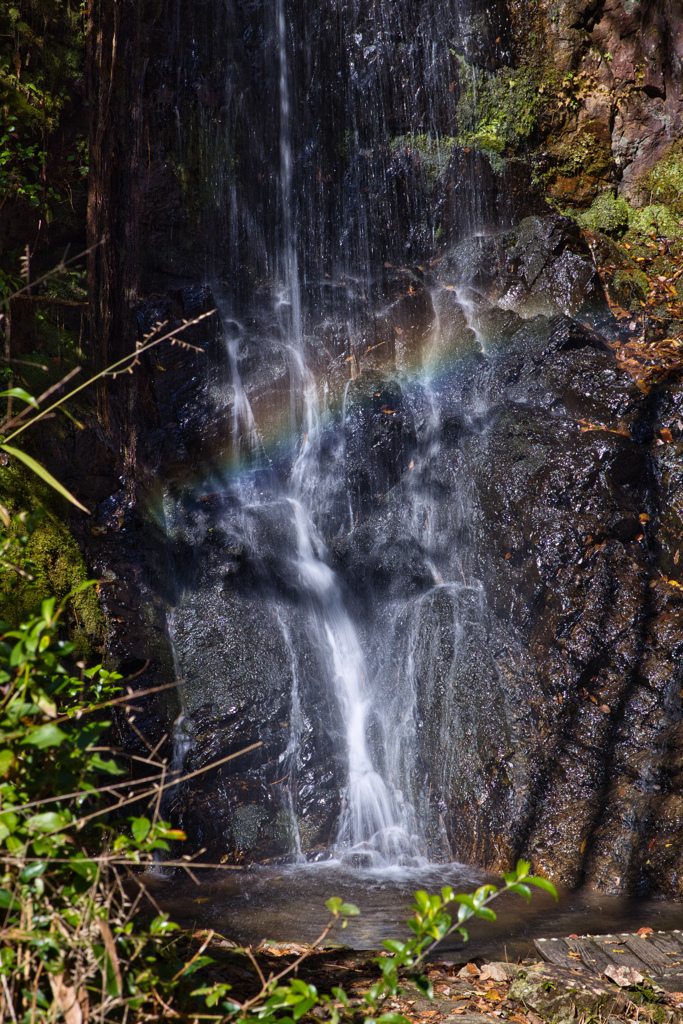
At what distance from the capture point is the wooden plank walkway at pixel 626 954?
296 centimetres

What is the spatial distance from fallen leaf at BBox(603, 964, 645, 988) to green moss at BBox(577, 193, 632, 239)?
23.6 ft

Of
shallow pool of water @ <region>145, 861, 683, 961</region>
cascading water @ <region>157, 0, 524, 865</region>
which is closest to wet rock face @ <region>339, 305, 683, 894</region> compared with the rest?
cascading water @ <region>157, 0, 524, 865</region>

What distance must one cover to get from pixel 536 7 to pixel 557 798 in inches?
339

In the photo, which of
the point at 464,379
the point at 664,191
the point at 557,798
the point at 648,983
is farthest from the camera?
the point at 664,191

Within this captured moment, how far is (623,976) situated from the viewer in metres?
2.89

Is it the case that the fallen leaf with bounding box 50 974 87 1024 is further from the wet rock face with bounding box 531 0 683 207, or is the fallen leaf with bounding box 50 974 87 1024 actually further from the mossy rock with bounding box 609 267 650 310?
the wet rock face with bounding box 531 0 683 207

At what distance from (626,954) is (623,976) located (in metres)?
0.26

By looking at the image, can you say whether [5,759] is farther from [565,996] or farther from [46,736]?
[565,996]

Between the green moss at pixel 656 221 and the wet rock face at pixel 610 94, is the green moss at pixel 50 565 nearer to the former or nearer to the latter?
the wet rock face at pixel 610 94

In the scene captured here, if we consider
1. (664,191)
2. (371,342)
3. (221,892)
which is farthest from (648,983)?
(664,191)

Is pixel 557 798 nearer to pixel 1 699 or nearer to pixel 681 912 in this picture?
pixel 681 912

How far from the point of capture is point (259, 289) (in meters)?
8.09

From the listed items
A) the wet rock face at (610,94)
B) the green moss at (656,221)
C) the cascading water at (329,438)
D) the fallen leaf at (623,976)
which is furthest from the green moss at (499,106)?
the fallen leaf at (623,976)

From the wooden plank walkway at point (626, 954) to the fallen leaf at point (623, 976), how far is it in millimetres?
40
